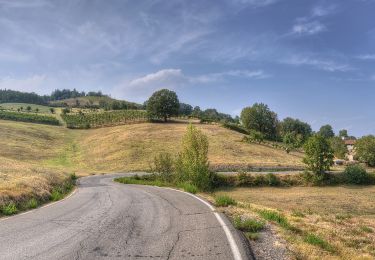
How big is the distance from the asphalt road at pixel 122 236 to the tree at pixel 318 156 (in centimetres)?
5185

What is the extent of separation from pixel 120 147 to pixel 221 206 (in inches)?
2993

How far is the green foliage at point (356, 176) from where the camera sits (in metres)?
62.1

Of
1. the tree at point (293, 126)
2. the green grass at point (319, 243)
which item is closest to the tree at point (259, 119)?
the tree at point (293, 126)

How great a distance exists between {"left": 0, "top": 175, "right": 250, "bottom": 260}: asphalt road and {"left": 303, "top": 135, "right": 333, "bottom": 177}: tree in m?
51.8

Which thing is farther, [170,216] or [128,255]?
[170,216]

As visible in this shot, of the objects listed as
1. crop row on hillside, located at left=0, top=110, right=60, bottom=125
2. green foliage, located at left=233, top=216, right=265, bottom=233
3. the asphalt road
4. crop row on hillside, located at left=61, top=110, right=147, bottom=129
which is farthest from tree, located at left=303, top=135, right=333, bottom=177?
crop row on hillside, located at left=0, top=110, right=60, bottom=125

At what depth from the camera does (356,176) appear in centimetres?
6209

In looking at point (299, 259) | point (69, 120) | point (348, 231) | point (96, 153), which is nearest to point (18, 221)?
point (299, 259)

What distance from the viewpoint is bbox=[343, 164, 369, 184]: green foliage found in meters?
62.1

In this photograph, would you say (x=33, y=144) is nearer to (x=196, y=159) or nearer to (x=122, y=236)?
(x=196, y=159)

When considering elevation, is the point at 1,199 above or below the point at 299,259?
below

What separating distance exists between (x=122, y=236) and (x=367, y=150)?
8802cm

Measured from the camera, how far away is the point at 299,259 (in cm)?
862

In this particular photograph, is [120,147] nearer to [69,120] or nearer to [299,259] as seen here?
[69,120]
